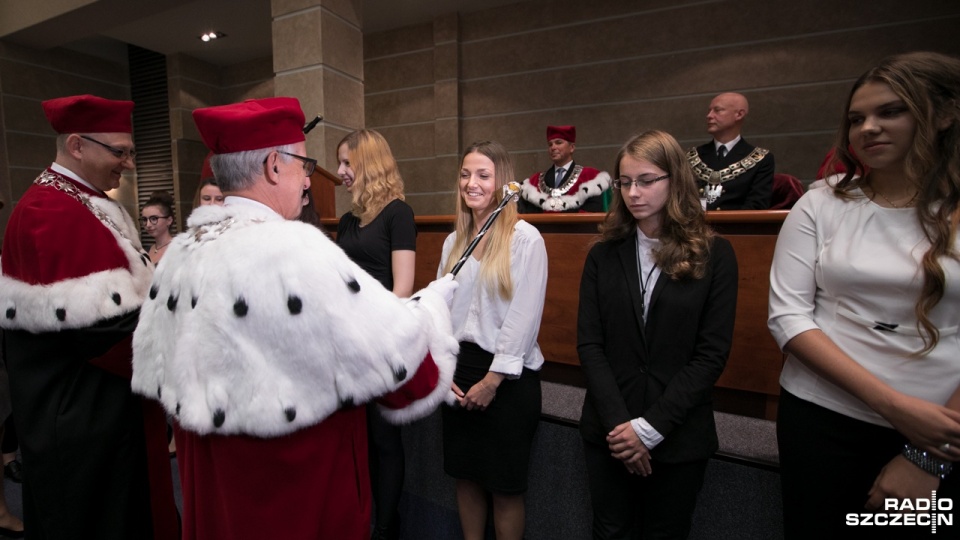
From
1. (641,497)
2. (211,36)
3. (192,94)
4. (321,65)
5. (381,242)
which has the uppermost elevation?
(211,36)

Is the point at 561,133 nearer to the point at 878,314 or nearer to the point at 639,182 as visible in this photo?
the point at 639,182

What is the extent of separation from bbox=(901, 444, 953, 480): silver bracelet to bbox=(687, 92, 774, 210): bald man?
2725mm

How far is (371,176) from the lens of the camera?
197 centimetres

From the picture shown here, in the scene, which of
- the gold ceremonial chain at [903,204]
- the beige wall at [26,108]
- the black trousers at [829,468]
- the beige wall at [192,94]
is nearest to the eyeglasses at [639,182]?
the gold ceremonial chain at [903,204]

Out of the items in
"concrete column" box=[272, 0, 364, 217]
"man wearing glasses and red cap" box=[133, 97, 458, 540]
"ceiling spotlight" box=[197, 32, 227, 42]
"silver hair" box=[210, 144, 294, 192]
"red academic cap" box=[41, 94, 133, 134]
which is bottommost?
"man wearing glasses and red cap" box=[133, 97, 458, 540]

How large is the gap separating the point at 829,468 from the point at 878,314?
38 cm

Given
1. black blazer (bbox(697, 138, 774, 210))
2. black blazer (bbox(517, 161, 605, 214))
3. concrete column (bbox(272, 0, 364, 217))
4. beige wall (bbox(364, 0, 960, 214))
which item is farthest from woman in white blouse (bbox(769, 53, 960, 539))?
beige wall (bbox(364, 0, 960, 214))

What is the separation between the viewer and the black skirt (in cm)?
162

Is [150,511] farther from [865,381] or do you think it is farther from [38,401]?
[865,381]

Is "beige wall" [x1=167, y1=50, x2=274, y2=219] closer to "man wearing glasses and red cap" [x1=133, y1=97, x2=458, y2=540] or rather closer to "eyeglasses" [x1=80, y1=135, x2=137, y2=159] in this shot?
"eyeglasses" [x1=80, y1=135, x2=137, y2=159]

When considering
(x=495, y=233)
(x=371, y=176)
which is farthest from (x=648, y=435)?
(x=371, y=176)

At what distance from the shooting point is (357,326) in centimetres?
89

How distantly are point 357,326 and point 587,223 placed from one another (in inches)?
72.9

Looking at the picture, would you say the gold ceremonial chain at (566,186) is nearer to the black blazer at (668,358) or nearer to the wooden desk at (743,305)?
the wooden desk at (743,305)
